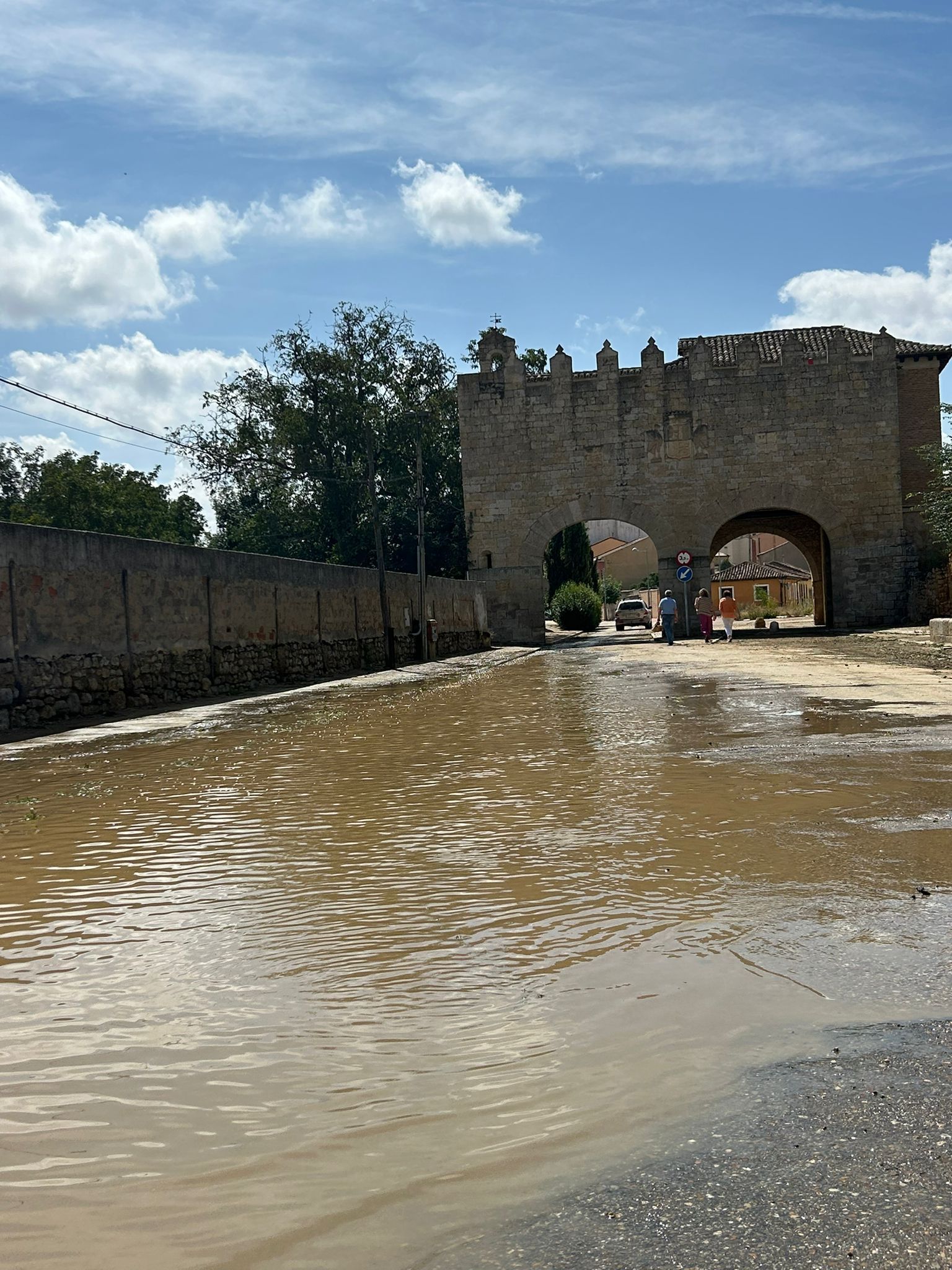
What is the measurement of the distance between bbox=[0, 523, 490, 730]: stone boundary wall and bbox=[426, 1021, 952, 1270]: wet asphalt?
1228 centimetres

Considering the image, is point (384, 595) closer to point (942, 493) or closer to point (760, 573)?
point (942, 493)

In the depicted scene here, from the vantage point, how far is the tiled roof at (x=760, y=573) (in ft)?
262

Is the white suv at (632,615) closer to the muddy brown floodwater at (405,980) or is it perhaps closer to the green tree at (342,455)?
the green tree at (342,455)

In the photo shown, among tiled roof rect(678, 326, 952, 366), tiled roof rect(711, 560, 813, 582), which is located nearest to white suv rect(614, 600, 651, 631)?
tiled roof rect(678, 326, 952, 366)

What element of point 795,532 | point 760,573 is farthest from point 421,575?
point 760,573

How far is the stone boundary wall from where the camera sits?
1380cm

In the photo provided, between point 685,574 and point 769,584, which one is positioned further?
point 769,584

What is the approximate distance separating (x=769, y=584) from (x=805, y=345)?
42.0 meters

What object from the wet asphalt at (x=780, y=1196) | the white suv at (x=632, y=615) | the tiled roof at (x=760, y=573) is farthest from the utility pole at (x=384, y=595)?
the tiled roof at (x=760, y=573)

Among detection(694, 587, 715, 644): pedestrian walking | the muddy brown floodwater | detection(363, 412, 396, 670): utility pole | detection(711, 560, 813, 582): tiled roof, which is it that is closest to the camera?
the muddy brown floodwater

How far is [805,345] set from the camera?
39.6 metres

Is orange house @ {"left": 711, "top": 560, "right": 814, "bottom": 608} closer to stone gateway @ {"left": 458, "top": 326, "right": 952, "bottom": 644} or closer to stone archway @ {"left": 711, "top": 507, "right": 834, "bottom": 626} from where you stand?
stone archway @ {"left": 711, "top": 507, "right": 834, "bottom": 626}

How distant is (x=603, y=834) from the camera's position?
19.4ft

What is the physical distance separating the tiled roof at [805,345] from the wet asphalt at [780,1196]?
3819 centimetres
